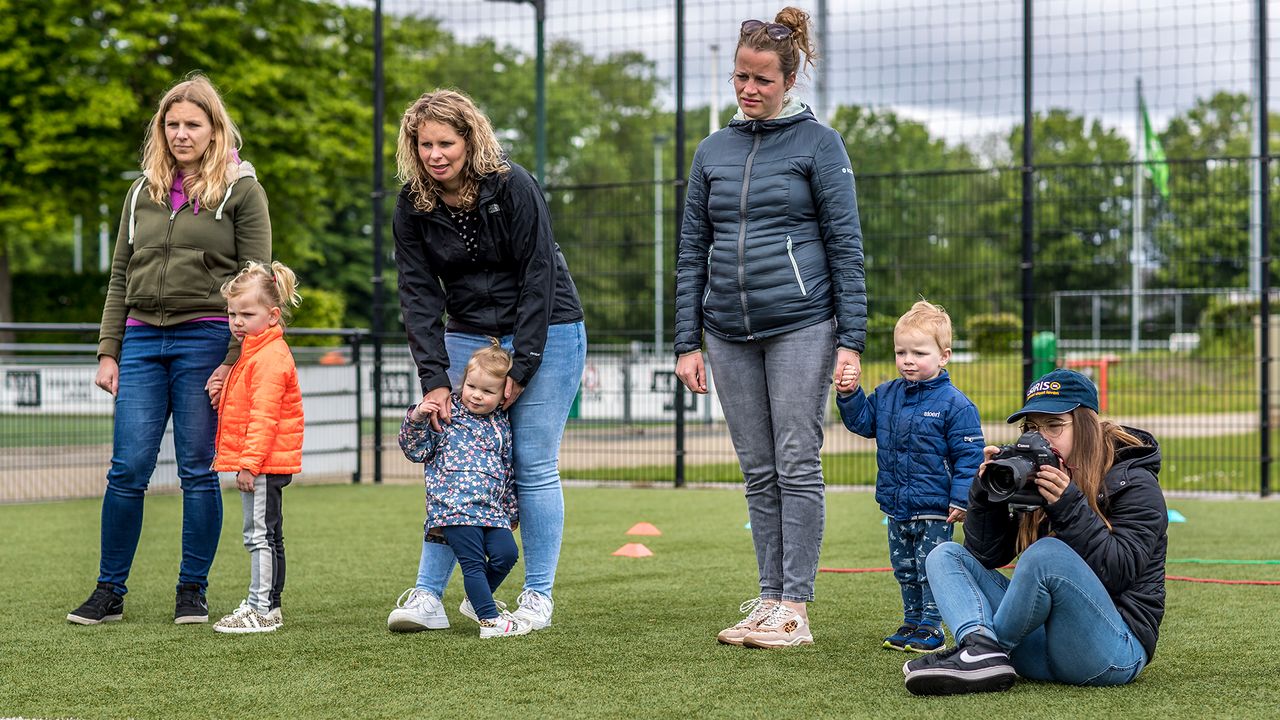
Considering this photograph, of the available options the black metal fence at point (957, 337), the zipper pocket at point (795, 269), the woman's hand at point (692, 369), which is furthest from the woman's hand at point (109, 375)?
the black metal fence at point (957, 337)

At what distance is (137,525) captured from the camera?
4797mm

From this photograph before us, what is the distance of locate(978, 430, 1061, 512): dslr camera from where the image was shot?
3.30 meters

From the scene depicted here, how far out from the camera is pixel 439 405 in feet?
14.2

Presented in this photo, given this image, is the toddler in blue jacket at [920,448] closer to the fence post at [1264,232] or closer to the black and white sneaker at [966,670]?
the black and white sneaker at [966,670]

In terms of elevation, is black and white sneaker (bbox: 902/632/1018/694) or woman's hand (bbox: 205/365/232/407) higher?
woman's hand (bbox: 205/365/232/407)

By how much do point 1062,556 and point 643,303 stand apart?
7100 mm

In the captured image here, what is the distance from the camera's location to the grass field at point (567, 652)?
11.1 ft

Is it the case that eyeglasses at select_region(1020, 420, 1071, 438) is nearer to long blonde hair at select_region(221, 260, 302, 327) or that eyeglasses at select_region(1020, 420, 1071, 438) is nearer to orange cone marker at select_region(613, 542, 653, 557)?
long blonde hair at select_region(221, 260, 302, 327)

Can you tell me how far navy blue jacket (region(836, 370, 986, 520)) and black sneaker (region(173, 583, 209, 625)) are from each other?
226 cm

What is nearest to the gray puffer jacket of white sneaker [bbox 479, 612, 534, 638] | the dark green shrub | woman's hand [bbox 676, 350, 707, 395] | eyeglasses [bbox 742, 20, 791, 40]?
woman's hand [bbox 676, 350, 707, 395]

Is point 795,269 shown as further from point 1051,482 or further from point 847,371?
point 1051,482

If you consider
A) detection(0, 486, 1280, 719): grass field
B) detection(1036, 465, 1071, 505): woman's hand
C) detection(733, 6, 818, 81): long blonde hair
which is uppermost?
detection(733, 6, 818, 81): long blonde hair

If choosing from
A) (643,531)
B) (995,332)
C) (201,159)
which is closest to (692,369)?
(201,159)

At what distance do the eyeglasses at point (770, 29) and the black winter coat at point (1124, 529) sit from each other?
1.50m
